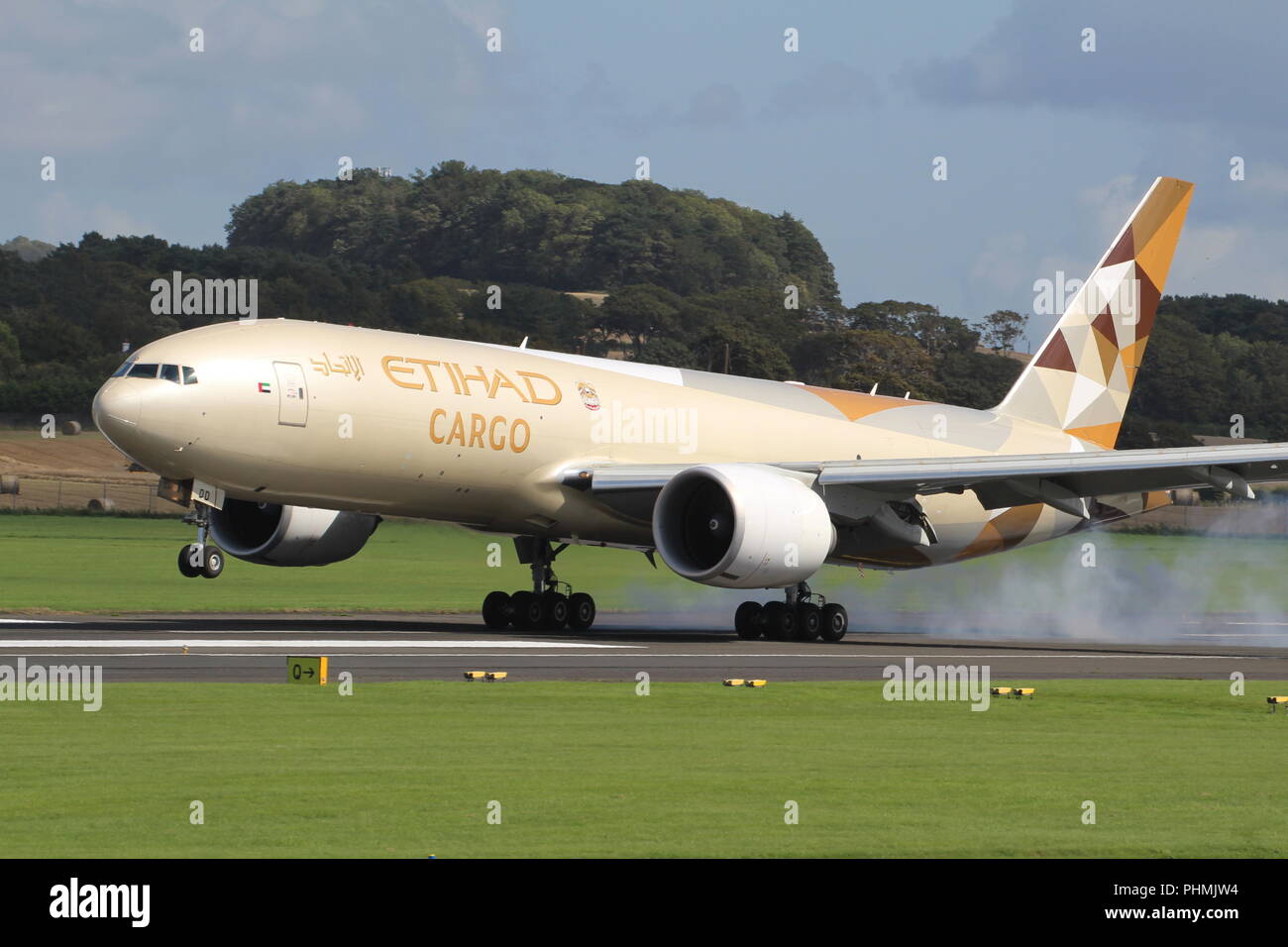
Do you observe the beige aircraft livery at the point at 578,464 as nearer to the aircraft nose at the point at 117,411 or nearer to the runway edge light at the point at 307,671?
the aircraft nose at the point at 117,411

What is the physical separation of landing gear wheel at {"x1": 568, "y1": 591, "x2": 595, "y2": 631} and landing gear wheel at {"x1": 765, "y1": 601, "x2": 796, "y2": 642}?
3302 mm

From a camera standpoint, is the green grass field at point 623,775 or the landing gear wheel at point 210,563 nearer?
the green grass field at point 623,775

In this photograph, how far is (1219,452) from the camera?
31.1 m

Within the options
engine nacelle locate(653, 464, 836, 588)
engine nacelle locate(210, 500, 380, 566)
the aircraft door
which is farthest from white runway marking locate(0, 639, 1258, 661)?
engine nacelle locate(210, 500, 380, 566)

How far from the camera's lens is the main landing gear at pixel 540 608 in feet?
111

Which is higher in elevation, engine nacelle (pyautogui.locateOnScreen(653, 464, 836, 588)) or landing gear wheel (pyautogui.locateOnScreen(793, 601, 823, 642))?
engine nacelle (pyautogui.locateOnScreen(653, 464, 836, 588))

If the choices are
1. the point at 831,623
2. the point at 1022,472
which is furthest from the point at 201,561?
the point at 1022,472

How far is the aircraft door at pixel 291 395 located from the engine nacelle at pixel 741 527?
6.14 metres

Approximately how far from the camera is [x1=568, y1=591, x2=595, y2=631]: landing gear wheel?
112 feet

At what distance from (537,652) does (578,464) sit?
588 centimetres

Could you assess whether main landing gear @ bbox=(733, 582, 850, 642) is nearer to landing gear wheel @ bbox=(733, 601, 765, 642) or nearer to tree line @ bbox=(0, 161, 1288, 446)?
landing gear wheel @ bbox=(733, 601, 765, 642)

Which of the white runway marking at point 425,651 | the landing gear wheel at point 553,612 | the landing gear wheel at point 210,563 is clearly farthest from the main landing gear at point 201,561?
the landing gear wheel at point 553,612
